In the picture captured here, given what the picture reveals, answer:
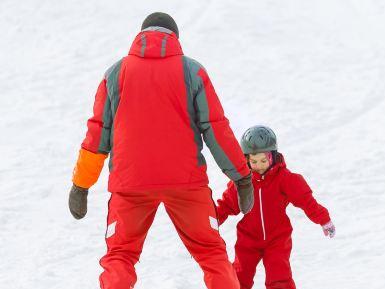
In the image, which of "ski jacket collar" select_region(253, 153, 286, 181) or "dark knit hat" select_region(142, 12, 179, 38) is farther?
"ski jacket collar" select_region(253, 153, 286, 181)

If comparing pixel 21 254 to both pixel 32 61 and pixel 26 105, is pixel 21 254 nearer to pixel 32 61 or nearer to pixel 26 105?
pixel 26 105

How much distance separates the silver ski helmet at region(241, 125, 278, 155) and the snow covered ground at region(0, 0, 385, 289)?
1389 millimetres

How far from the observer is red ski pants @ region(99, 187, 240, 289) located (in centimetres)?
426

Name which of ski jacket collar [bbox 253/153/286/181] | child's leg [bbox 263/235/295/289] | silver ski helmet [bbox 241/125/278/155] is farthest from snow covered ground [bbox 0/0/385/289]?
silver ski helmet [bbox 241/125/278/155]

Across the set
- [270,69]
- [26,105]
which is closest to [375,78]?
[270,69]

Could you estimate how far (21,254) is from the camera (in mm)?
6762

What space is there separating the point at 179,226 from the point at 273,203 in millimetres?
1009

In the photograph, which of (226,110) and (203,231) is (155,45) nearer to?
(203,231)

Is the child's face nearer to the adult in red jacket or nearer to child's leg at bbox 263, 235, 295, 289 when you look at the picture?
child's leg at bbox 263, 235, 295, 289

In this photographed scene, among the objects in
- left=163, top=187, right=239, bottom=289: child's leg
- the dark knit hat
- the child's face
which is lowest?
left=163, top=187, right=239, bottom=289: child's leg

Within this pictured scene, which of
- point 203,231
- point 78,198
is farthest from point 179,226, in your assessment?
point 78,198

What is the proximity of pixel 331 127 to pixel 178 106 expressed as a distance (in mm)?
6076

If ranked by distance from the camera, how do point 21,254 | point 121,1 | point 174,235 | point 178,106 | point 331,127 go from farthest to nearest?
point 121,1 → point 331,127 → point 174,235 → point 21,254 → point 178,106

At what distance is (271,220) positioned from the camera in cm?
518
